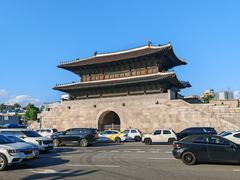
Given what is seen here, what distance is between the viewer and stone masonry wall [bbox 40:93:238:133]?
116ft

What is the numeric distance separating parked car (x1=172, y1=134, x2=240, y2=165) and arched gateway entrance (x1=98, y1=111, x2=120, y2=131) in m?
30.1

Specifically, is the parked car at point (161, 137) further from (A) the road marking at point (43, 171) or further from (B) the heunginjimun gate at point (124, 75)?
(A) the road marking at point (43, 171)

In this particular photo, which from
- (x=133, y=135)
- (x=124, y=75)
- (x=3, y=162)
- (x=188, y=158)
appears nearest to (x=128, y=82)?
(x=124, y=75)

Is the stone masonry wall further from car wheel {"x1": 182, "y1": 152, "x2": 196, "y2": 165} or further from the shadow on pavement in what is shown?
the shadow on pavement

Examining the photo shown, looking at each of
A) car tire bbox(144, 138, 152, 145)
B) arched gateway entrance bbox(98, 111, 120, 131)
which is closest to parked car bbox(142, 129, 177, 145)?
car tire bbox(144, 138, 152, 145)

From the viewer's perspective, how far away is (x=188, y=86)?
46500 millimetres

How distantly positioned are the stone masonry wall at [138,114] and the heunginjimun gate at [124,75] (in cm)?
171

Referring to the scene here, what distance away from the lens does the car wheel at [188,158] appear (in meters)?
11.6

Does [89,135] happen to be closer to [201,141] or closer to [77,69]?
[201,141]

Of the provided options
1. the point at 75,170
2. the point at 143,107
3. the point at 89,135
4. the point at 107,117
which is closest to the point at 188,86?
the point at 143,107

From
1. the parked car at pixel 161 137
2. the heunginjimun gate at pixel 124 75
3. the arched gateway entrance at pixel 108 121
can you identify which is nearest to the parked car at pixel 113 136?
the parked car at pixel 161 137

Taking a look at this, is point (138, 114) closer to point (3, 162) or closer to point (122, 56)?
point (122, 56)

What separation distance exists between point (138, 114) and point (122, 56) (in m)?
10.9

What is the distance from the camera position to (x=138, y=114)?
3969cm
